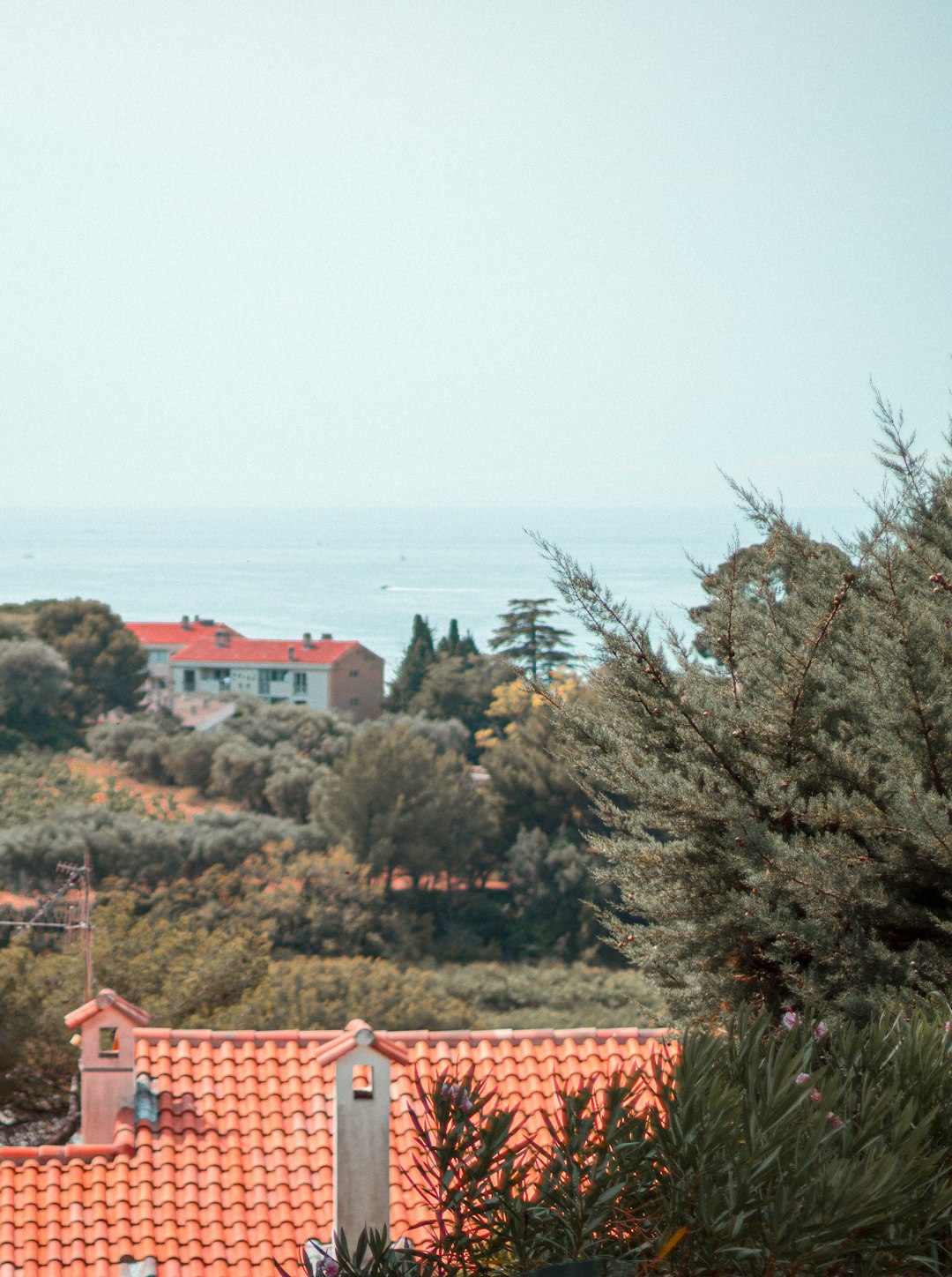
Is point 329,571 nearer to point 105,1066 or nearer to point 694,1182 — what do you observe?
point 105,1066

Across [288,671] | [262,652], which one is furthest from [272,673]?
[262,652]

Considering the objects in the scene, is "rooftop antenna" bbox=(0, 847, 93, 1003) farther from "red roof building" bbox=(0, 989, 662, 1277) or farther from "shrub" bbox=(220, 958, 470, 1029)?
"red roof building" bbox=(0, 989, 662, 1277)

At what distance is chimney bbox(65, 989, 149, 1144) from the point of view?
320 inches

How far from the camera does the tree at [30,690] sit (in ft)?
154

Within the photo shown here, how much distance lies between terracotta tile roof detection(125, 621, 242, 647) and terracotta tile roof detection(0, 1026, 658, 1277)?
53.4 m

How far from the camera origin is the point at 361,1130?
21.1ft

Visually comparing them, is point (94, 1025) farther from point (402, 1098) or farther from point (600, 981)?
point (600, 981)

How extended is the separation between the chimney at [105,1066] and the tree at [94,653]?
43.3m

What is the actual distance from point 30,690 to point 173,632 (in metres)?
16.6

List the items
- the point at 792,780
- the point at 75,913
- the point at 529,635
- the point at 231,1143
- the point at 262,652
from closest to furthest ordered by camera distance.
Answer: the point at 792,780 < the point at 231,1143 < the point at 75,913 < the point at 529,635 < the point at 262,652

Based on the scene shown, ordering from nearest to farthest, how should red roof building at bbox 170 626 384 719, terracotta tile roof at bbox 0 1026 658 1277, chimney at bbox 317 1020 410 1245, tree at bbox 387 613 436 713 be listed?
chimney at bbox 317 1020 410 1245 < terracotta tile roof at bbox 0 1026 658 1277 < tree at bbox 387 613 436 713 < red roof building at bbox 170 626 384 719

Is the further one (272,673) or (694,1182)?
(272,673)

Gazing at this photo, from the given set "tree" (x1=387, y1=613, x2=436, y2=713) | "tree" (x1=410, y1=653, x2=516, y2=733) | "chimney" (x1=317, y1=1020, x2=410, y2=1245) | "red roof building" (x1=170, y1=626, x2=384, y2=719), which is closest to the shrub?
"chimney" (x1=317, y1=1020, x2=410, y2=1245)

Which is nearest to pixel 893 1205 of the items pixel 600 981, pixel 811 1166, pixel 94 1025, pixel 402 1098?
pixel 811 1166
